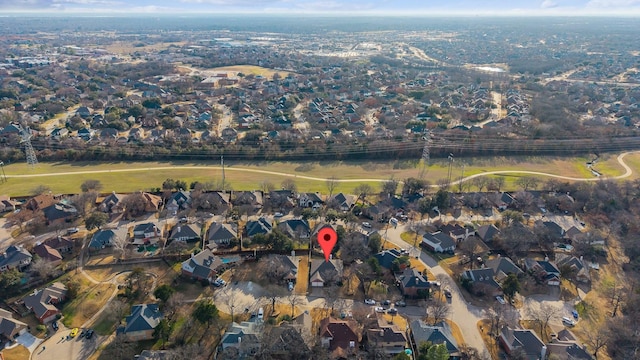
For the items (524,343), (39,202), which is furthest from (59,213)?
(524,343)

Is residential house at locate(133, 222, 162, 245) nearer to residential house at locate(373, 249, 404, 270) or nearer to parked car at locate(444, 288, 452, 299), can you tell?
residential house at locate(373, 249, 404, 270)

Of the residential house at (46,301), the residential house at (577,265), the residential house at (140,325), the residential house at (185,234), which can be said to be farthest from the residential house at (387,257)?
the residential house at (46,301)

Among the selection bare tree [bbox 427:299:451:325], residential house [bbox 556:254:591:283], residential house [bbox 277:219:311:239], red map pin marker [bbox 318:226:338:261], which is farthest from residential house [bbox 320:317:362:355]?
residential house [bbox 556:254:591:283]

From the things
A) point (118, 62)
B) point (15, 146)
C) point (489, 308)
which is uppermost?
point (118, 62)

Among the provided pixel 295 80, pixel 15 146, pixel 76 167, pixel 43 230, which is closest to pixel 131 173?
pixel 76 167

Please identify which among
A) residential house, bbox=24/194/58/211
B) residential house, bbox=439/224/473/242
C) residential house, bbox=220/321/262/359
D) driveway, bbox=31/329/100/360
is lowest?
driveway, bbox=31/329/100/360

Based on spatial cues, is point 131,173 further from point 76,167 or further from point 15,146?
point 15,146

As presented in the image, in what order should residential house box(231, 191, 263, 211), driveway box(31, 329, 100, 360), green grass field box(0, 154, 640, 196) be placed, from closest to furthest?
driveway box(31, 329, 100, 360) < residential house box(231, 191, 263, 211) < green grass field box(0, 154, 640, 196)

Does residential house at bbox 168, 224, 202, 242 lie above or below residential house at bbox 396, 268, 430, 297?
above
